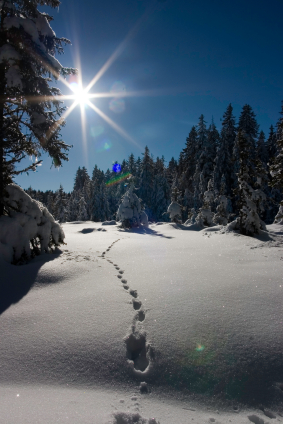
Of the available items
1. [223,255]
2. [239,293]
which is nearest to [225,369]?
[239,293]

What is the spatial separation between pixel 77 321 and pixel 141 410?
4.83ft

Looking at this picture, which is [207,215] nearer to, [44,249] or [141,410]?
[44,249]

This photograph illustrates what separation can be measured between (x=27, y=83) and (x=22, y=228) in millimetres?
3759

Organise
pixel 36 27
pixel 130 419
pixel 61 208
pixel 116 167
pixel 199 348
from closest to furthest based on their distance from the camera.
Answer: pixel 130 419
pixel 199 348
pixel 36 27
pixel 61 208
pixel 116 167

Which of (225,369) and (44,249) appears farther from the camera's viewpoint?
(44,249)

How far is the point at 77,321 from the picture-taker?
10.2ft

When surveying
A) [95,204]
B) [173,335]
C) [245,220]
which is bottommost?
[173,335]

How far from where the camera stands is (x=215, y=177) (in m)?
27.3

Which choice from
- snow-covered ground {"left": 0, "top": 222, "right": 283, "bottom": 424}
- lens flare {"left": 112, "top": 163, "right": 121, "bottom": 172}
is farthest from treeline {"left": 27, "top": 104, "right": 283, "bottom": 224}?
lens flare {"left": 112, "top": 163, "right": 121, "bottom": 172}

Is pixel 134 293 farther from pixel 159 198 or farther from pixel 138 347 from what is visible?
pixel 159 198

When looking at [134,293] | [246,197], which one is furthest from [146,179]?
[134,293]

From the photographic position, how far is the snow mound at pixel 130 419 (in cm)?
189

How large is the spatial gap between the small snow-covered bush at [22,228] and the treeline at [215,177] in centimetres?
914

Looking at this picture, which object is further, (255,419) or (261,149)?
(261,149)
